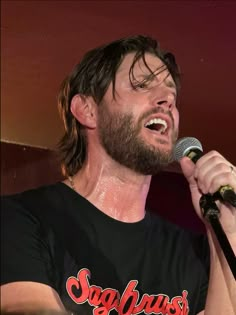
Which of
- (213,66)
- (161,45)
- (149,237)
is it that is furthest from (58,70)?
(149,237)

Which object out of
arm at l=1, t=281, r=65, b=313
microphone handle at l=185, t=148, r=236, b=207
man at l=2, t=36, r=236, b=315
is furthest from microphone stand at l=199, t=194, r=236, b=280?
arm at l=1, t=281, r=65, b=313

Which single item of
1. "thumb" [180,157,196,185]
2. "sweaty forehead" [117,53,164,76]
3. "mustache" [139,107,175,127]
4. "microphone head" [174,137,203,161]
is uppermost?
"sweaty forehead" [117,53,164,76]

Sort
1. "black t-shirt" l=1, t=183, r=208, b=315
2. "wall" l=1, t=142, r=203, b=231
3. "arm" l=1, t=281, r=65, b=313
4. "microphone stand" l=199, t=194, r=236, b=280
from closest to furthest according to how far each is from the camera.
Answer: "microphone stand" l=199, t=194, r=236, b=280 < "arm" l=1, t=281, r=65, b=313 < "black t-shirt" l=1, t=183, r=208, b=315 < "wall" l=1, t=142, r=203, b=231

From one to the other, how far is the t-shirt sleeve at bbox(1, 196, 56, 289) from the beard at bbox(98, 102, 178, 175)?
24cm

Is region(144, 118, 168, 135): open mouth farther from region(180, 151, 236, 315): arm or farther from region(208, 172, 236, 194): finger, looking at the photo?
region(208, 172, 236, 194): finger

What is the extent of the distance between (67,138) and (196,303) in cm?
48

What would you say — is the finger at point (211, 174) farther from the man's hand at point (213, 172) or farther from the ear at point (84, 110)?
the ear at point (84, 110)

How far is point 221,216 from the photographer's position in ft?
3.03

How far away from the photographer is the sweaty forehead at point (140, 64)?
1139 mm

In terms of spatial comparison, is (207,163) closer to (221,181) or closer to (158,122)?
(221,181)

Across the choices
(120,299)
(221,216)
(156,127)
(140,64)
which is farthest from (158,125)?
(120,299)

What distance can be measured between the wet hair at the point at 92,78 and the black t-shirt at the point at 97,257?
0.45 feet

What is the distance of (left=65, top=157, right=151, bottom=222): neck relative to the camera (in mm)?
1091

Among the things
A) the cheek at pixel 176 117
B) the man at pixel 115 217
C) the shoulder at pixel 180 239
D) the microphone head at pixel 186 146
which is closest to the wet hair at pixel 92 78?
the man at pixel 115 217
